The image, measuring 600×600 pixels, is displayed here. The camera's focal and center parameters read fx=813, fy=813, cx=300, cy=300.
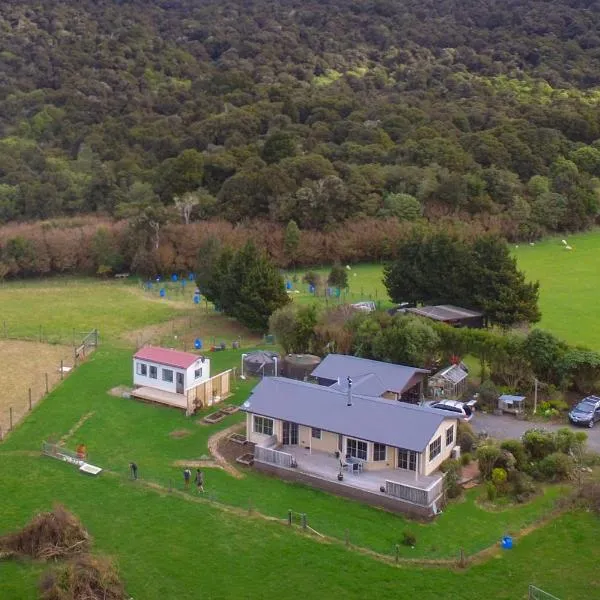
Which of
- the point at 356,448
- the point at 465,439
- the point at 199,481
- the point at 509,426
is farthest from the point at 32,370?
the point at 509,426

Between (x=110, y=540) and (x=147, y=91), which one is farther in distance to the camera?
(x=147, y=91)

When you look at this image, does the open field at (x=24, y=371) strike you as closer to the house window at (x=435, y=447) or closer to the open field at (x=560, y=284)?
the house window at (x=435, y=447)

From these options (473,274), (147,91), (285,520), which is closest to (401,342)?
(473,274)

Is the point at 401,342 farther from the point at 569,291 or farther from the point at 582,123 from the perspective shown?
the point at 582,123

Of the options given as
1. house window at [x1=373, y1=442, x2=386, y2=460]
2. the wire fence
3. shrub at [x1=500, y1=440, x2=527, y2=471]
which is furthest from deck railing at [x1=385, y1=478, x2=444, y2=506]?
the wire fence

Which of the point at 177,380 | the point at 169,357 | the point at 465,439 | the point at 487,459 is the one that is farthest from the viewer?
the point at 169,357

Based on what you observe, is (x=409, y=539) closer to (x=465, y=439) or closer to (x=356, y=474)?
(x=356, y=474)
